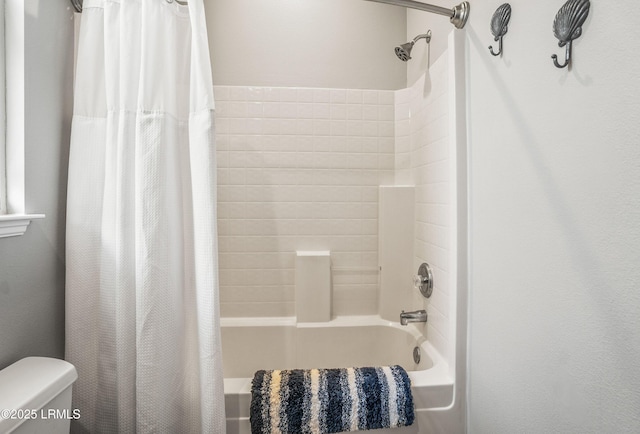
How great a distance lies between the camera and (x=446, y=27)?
1.38 m

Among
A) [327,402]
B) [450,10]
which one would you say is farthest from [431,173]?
[327,402]

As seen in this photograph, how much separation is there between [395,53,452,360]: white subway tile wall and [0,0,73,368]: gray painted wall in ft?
4.43

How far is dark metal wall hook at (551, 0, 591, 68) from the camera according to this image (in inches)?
25.9

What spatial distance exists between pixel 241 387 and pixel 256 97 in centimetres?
148

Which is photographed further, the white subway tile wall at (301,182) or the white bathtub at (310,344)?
the white subway tile wall at (301,182)

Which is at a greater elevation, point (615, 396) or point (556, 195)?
point (556, 195)

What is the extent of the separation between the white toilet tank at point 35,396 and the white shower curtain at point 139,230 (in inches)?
6.6

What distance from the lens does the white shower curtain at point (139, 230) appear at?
37.0 inches

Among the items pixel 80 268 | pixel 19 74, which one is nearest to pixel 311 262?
pixel 80 268

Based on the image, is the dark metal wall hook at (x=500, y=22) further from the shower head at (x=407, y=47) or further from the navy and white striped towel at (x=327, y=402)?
the navy and white striped towel at (x=327, y=402)

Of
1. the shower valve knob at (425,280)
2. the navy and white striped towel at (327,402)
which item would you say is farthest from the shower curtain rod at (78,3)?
the shower valve knob at (425,280)

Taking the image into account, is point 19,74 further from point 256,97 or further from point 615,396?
point 615,396

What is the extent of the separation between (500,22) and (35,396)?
153 centimetres

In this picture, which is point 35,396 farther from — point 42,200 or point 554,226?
point 554,226
